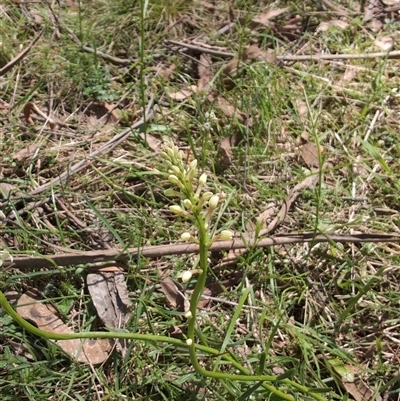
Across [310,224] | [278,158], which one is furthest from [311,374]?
[278,158]

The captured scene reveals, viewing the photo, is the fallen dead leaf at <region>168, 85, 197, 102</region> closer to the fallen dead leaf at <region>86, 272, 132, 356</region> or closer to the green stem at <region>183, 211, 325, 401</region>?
the fallen dead leaf at <region>86, 272, 132, 356</region>

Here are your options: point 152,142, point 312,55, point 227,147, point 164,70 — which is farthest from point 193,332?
point 312,55

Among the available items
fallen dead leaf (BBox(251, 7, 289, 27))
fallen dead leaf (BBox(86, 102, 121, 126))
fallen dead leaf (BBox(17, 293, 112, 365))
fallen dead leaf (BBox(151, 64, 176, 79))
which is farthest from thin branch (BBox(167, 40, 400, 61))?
fallen dead leaf (BBox(17, 293, 112, 365))

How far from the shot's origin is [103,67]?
138 inches

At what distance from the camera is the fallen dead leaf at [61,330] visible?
95.1 inches

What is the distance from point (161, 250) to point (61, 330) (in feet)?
1.76

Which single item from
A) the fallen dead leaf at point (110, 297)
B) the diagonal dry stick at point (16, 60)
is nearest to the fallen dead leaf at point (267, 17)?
the diagonal dry stick at point (16, 60)

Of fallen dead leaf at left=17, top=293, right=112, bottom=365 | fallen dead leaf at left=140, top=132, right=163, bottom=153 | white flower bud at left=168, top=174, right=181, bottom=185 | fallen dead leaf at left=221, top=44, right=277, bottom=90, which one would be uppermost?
white flower bud at left=168, top=174, right=181, bottom=185

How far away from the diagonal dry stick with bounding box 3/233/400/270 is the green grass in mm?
41

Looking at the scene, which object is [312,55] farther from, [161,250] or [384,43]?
[161,250]

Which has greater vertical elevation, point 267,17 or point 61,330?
point 267,17

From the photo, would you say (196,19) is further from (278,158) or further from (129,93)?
(278,158)

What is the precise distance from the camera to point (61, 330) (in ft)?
8.21

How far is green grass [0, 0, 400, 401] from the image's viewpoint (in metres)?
2.38
